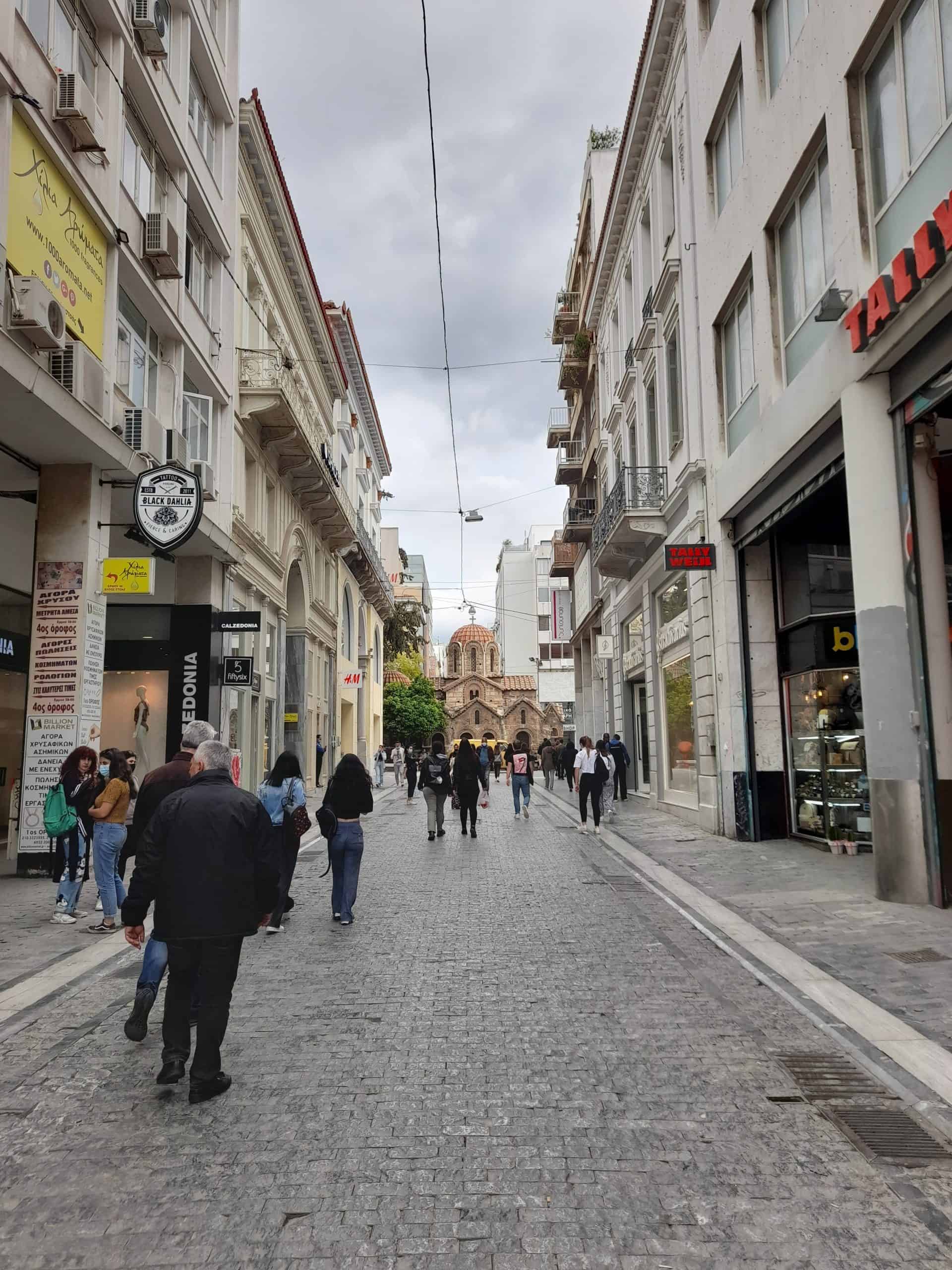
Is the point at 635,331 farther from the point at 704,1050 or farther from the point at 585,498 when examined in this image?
the point at 704,1050

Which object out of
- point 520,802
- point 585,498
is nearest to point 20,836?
point 520,802

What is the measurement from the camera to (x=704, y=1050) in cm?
536

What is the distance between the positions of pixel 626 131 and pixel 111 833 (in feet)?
67.6

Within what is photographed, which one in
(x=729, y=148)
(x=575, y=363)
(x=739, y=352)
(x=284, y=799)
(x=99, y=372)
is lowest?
(x=284, y=799)

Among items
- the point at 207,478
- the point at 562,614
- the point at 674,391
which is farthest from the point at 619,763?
the point at 562,614

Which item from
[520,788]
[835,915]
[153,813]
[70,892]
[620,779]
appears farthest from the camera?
[620,779]

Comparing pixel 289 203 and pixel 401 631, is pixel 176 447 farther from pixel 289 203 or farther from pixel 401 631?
pixel 401 631

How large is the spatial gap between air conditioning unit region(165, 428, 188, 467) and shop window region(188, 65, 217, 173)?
20.3ft

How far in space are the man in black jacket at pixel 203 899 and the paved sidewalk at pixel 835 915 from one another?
151 inches

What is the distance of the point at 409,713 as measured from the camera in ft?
251

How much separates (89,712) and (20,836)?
1.76m

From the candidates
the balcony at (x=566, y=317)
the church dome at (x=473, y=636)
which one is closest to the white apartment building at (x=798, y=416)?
the balcony at (x=566, y=317)

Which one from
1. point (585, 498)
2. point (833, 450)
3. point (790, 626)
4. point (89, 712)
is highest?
point (585, 498)

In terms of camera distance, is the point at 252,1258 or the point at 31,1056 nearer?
the point at 252,1258
